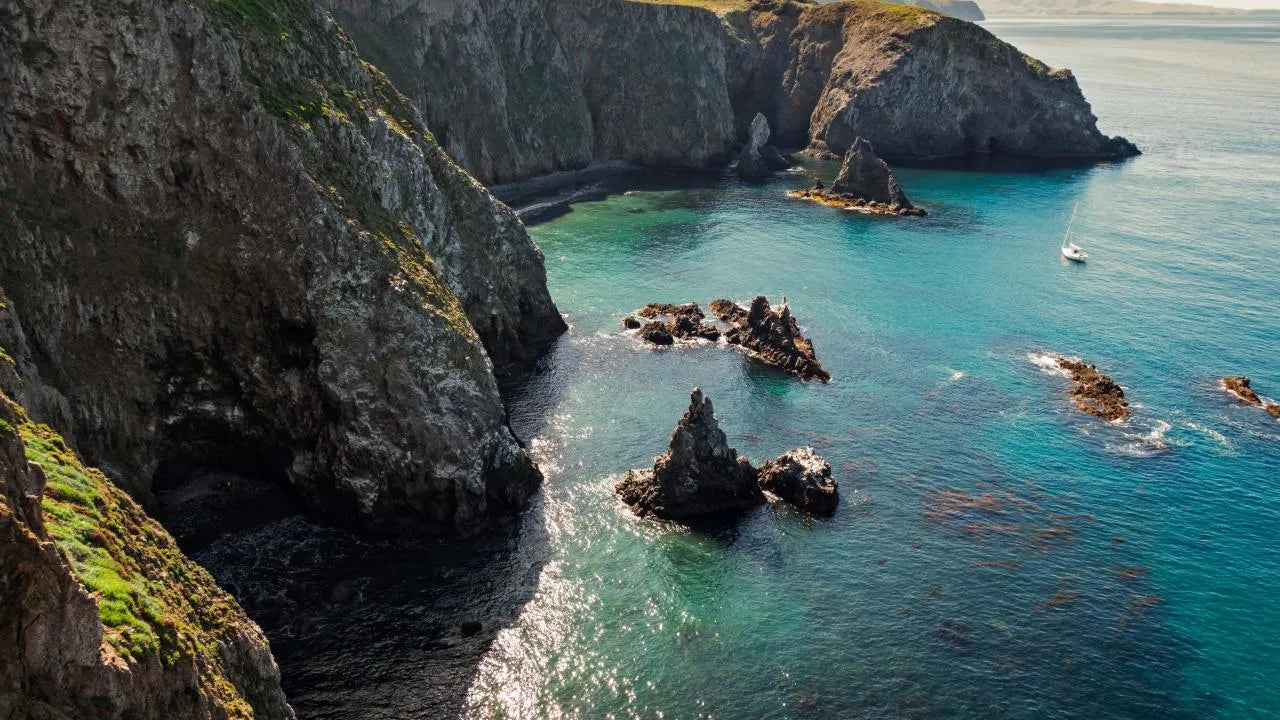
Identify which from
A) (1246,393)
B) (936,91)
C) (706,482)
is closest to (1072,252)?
(1246,393)

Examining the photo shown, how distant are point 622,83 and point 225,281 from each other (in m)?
130

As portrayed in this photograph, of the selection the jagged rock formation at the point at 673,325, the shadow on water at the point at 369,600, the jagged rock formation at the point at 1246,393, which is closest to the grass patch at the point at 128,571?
the shadow on water at the point at 369,600

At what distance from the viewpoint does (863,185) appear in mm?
161750

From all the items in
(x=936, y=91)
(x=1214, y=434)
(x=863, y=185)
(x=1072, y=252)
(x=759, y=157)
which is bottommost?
(x=1214, y=434)

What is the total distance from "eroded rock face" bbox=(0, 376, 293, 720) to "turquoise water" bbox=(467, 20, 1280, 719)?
15438mm

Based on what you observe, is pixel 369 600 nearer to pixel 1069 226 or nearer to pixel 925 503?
pixel 925 503

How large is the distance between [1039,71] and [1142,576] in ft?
545

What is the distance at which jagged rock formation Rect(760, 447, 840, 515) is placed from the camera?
68.3 metres

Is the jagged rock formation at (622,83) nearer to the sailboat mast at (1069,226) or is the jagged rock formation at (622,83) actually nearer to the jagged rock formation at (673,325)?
the sailboat mast at (1069,226)

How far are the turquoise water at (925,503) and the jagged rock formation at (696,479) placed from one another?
1.75 m

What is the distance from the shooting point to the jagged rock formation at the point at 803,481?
68.3m

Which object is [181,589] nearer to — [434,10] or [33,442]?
[33,442]

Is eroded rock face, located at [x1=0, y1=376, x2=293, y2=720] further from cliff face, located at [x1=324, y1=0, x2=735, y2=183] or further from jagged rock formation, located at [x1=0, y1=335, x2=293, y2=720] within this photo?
cliff face, located at [x1=324, y1=0, x2=735, y2=183]

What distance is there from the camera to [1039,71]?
199875 millimetres
